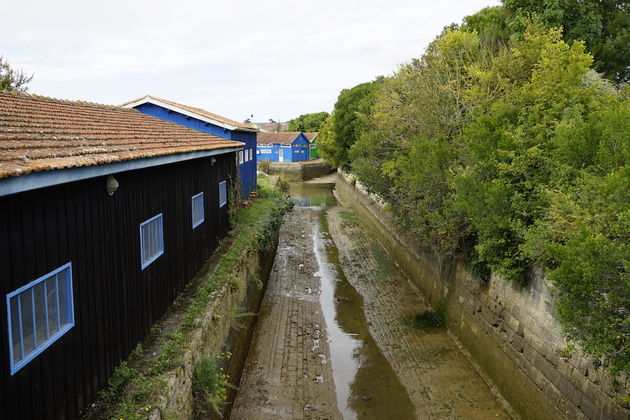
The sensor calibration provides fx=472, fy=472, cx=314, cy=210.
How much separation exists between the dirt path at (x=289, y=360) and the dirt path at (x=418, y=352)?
62.8 inches

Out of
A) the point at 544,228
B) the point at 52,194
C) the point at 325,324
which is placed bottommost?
the point at 325,324

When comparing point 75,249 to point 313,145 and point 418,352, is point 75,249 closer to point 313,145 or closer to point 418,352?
point 418,352

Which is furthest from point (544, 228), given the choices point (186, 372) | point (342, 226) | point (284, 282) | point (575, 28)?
point (342, 226)

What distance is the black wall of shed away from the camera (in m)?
4.23

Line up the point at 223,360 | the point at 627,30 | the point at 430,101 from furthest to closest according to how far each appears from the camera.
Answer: the point at 627,30 → the point at 430,101 → the point at 223,360

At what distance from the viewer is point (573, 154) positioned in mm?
7633

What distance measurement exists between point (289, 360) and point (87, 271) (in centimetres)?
608

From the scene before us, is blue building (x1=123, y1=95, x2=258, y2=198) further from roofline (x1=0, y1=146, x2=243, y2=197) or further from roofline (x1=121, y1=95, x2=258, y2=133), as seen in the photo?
roofline (x1=0, y1=146, x2=243, y2=197)

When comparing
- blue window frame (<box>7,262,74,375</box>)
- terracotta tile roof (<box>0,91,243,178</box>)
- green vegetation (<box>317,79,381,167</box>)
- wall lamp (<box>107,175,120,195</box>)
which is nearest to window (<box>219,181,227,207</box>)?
terracotta tile roof (<box>0,91,243,178</box>)

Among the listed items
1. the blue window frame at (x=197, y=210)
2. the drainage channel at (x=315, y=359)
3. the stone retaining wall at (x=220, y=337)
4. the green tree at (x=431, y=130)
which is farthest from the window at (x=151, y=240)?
the green tree at (x=431, y=130)

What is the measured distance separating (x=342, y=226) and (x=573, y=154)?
745 inches

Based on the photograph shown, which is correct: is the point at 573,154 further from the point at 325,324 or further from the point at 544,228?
the point at 325,324

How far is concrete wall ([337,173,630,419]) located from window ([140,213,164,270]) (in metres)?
6.54

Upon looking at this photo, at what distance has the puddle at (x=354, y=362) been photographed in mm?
9008
